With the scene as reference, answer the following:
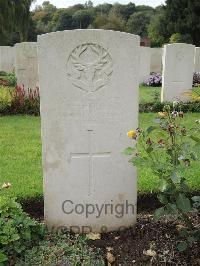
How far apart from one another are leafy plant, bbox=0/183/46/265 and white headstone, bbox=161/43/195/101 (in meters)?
7.78

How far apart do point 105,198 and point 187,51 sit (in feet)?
25.8

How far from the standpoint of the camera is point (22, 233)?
9.53 ft

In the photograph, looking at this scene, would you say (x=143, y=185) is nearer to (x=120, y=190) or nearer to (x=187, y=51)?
(x=120, y=190)

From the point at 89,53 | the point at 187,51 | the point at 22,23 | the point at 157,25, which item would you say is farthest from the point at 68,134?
the point at 157,25

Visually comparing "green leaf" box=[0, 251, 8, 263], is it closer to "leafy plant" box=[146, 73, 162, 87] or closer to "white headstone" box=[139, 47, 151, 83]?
"leafy plant" box=[146, 73, 162, 87]

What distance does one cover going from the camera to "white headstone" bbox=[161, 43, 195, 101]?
405 inches

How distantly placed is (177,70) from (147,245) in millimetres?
8000

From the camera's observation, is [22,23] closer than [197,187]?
No

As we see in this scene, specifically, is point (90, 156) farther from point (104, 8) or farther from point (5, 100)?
point (104, 8)

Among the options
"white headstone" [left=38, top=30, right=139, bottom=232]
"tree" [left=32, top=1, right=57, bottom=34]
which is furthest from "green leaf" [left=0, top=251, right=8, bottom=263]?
"tree" [left=32, top=1, right=57, bottom=34]

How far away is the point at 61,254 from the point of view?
285 centimetres

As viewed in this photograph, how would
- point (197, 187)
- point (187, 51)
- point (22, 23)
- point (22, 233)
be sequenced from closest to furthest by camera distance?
point (22, 233), point (197, 187), point (187, 51), point (22, 23)

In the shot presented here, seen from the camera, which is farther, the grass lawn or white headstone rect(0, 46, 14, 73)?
white headstone rect(0, 46, 14, 73)

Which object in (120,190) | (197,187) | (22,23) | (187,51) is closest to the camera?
(120,190)
